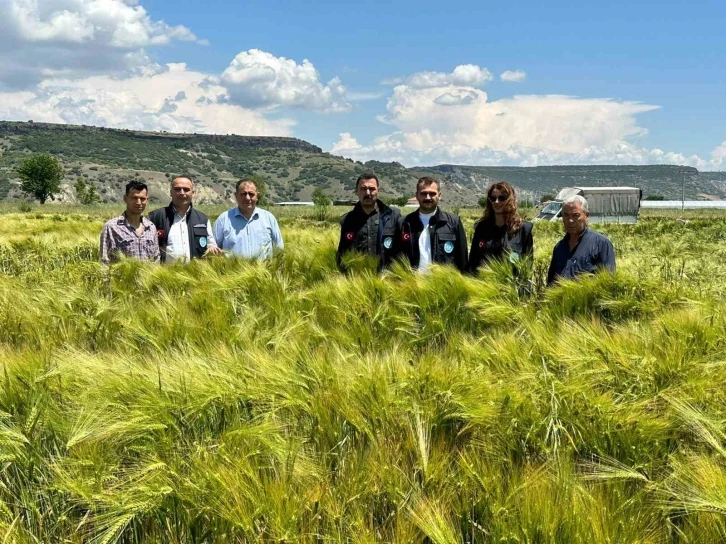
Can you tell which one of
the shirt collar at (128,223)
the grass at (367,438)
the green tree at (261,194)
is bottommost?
the grass at (367,438)

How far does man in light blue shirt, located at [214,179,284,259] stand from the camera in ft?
19.0

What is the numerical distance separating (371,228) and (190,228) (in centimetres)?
189

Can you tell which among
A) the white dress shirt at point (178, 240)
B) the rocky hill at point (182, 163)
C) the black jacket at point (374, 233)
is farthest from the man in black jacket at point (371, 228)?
the rocky hill at point (182, 163)

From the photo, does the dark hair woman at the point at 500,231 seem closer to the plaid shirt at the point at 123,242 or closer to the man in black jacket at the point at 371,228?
the man in black jacket at the point at 371,228

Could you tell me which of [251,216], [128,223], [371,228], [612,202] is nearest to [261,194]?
[251,216]

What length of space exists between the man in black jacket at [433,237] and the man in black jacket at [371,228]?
16 cm

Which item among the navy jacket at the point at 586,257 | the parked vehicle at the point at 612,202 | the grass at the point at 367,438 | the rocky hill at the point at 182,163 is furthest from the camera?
the rocky hill at the point at 182,163

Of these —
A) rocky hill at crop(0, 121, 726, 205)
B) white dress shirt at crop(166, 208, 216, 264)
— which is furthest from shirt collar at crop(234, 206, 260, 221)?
rocky hill at crop(0, 121, 726, 205)

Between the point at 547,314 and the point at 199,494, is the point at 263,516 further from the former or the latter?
the point at 547,314

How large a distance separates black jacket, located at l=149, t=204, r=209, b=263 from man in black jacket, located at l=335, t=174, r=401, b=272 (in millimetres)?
1441

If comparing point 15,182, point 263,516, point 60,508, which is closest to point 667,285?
point 263,516

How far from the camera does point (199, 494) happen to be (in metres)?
1.57

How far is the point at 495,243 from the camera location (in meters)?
4.83

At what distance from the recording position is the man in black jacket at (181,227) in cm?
550
